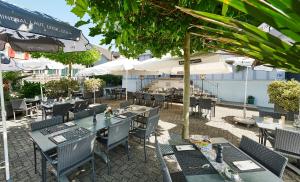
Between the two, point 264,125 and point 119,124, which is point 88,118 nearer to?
point 119,124

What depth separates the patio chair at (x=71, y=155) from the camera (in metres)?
3.16

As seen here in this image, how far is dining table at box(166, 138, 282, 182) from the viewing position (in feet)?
7.97

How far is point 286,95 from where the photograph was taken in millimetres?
6621

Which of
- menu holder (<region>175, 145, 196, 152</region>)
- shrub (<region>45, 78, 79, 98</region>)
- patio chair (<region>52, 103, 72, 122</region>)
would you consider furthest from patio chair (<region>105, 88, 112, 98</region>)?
menu holder (<region>175, 145, 196, 152</region>)

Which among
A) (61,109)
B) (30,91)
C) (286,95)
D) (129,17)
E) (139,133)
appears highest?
(129,17)

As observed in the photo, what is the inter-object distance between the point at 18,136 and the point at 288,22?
26.2 ft

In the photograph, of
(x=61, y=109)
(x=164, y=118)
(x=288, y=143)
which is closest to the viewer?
(x=288, y=143)

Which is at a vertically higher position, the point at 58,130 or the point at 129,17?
the point at 129,17

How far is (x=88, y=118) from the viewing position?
17.6 feet

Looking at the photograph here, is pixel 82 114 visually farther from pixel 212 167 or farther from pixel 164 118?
pixel 164 118

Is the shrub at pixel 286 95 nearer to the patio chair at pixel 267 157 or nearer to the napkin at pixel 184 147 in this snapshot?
the patio chair at pixel 267 157

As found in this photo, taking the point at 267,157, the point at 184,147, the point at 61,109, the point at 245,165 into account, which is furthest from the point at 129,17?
the point at 61,109

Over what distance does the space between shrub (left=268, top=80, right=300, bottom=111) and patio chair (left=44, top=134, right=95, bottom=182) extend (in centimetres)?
659

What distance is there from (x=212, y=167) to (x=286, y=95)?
5.61 metres
